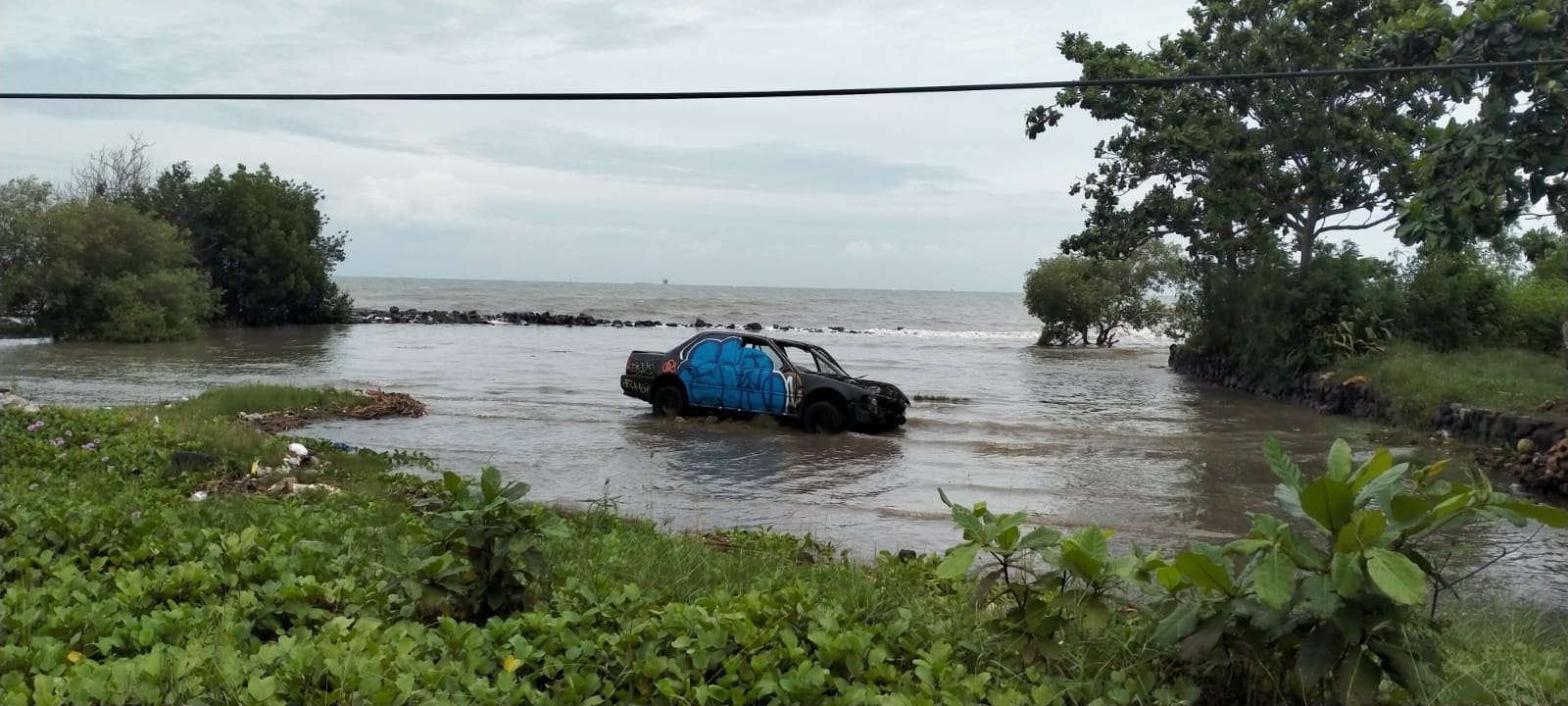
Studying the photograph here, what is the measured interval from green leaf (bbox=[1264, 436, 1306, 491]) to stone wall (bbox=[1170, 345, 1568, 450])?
13.0 meters

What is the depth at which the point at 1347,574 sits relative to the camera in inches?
136

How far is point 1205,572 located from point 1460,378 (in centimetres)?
1882

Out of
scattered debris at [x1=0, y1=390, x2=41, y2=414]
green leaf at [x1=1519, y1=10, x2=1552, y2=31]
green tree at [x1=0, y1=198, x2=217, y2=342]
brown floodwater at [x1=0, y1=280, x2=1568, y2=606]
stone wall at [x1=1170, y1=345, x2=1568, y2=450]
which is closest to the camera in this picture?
brown floodwater at [x1=0, y1=280, x2=1568, y2=606]

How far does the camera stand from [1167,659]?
166 inches

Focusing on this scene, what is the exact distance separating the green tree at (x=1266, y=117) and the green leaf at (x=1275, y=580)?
24.2 m

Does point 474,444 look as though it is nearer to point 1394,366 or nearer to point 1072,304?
point 1394,366

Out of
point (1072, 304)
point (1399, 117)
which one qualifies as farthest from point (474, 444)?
point (1072, 304)

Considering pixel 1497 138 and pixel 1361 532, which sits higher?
pixel 1497 138

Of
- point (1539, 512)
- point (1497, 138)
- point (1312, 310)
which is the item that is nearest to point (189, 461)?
point (1539, 512)

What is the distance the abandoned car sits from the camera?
18.1 meters

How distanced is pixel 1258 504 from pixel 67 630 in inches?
447

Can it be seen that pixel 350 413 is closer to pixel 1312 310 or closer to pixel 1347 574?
pixel 1347 574

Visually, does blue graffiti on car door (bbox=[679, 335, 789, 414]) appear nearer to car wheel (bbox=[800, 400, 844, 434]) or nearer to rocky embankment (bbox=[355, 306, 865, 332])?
car wheel (bbox=[800, 400, 844, 434])

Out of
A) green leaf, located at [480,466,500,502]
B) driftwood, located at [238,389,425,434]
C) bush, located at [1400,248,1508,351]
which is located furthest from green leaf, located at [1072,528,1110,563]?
bush, located at [1400,248,1508,351]
